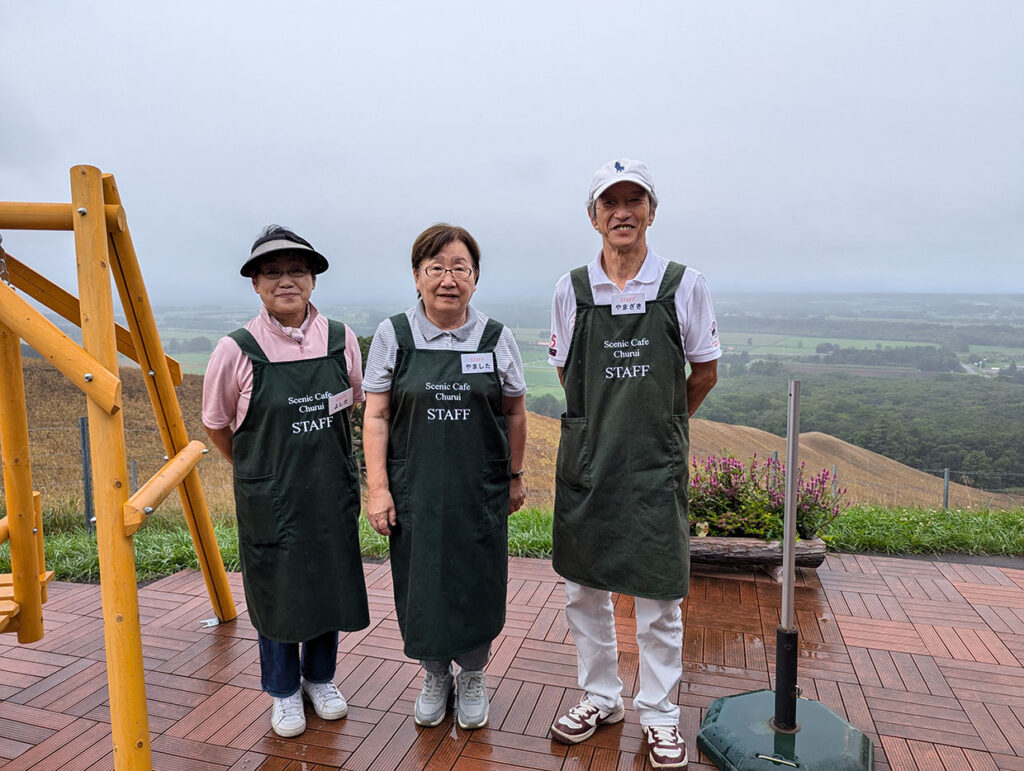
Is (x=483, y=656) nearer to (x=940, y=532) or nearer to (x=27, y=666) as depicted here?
(x=27, y=666)

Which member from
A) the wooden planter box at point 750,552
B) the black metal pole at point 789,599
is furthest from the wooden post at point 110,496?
the wooden planter box at point 750,552

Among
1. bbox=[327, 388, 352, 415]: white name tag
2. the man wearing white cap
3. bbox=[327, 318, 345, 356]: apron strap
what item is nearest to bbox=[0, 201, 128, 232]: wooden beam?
bbox=[327, 318, 345, 356]: apron strap

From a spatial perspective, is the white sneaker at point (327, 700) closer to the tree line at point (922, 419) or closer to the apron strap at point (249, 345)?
the apron strap at point (249, 345)

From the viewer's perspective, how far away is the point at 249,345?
102 inches

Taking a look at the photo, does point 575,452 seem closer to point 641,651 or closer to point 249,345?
point 641,651

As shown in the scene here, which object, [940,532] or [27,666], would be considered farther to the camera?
[940,532]

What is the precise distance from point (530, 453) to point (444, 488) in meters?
11.8

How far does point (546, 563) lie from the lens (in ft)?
15.7

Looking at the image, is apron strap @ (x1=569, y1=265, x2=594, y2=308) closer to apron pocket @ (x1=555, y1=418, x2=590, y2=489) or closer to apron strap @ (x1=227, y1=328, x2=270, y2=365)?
apron pocket @ (x1=555, y1=418, x2=590, y2=489)

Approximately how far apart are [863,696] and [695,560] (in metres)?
1.49

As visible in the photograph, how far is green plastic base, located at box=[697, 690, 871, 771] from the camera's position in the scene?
7.93 feet

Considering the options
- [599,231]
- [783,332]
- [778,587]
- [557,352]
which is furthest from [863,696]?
[783,332]

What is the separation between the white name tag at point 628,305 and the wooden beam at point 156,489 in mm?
1676

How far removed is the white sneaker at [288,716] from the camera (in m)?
2.77
